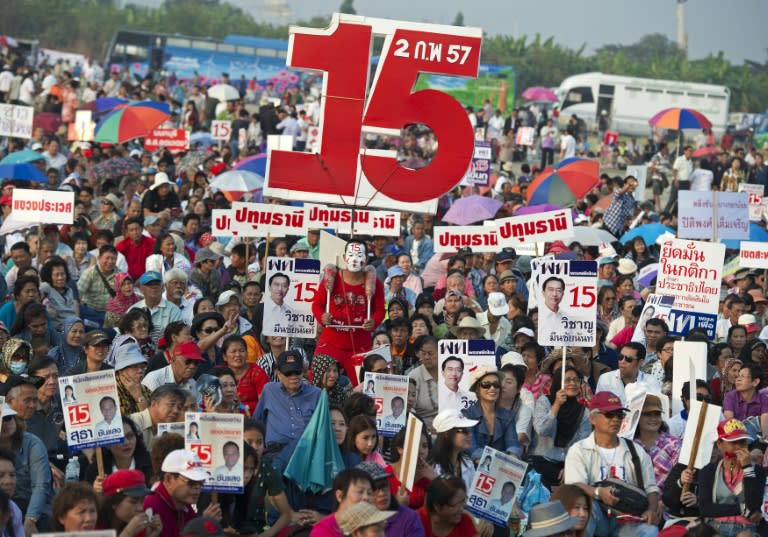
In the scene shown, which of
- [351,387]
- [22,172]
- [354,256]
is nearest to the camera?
[351,387]

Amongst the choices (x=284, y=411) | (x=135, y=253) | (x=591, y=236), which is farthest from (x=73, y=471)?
(x=591, y=236)

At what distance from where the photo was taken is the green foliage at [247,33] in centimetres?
7906

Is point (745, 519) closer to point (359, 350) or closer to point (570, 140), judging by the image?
point (359, 350)

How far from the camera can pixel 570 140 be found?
128 feet

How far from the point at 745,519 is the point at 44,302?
7.21 metres

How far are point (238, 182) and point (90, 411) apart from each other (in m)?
13.9

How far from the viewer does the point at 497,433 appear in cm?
1141

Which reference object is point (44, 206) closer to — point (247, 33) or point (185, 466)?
point (185, 466)

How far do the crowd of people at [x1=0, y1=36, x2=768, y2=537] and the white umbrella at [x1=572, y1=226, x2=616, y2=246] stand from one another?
0.75ft

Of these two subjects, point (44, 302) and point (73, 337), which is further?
point (44, 302)

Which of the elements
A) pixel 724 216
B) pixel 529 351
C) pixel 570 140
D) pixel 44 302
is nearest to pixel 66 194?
pixel 44 302

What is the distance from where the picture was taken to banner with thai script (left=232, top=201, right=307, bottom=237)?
1620 centimetres

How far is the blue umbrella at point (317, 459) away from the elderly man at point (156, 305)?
4.36m

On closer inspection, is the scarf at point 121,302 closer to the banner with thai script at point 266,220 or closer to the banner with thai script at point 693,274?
the banner with thai script at point 266,220
